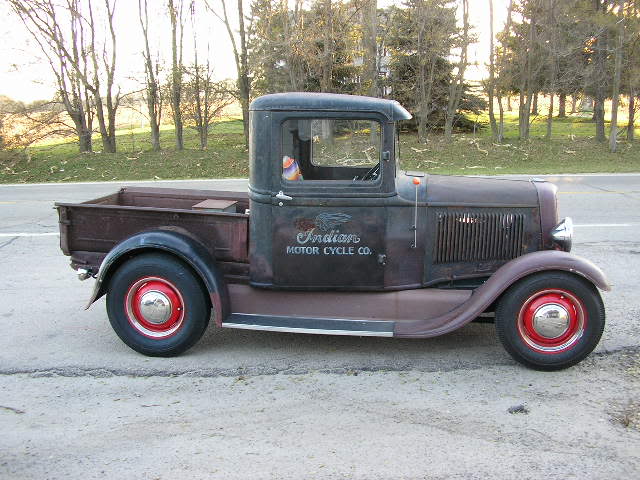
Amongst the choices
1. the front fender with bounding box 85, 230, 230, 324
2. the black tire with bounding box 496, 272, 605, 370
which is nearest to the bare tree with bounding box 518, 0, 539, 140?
the black tire with bounding box 496, 272, 605, 370

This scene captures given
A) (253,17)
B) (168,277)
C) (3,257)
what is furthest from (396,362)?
(253,17)

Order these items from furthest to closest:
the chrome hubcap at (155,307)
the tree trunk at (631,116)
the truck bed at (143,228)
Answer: the tree trunk at (631,116), the truck bed at (143,228), the chrome hubcap at (155,307)

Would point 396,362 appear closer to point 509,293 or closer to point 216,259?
point 509,293

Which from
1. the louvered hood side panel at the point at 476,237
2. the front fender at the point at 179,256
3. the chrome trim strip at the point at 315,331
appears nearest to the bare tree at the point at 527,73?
the louvered hood side panel at the point at 476,237

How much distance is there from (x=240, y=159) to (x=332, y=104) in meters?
13.4

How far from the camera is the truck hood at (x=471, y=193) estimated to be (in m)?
4.53

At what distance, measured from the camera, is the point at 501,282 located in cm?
423

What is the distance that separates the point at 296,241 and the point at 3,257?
195 inches

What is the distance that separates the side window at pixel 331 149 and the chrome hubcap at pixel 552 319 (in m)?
1.52

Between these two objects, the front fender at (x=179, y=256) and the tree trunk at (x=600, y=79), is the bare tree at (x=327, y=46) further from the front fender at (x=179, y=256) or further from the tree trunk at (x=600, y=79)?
the front fender at (x=179, y=256)

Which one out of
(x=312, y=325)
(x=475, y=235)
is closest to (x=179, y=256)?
(x=312, y=325)

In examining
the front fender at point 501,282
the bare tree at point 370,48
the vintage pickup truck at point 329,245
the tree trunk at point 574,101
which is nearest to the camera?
the front fender at point 501,282

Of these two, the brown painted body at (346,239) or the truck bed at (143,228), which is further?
the truck bed at (143,228)

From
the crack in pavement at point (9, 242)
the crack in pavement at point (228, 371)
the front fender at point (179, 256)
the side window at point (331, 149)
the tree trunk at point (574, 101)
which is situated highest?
the tree trunk at point (574, 101)
